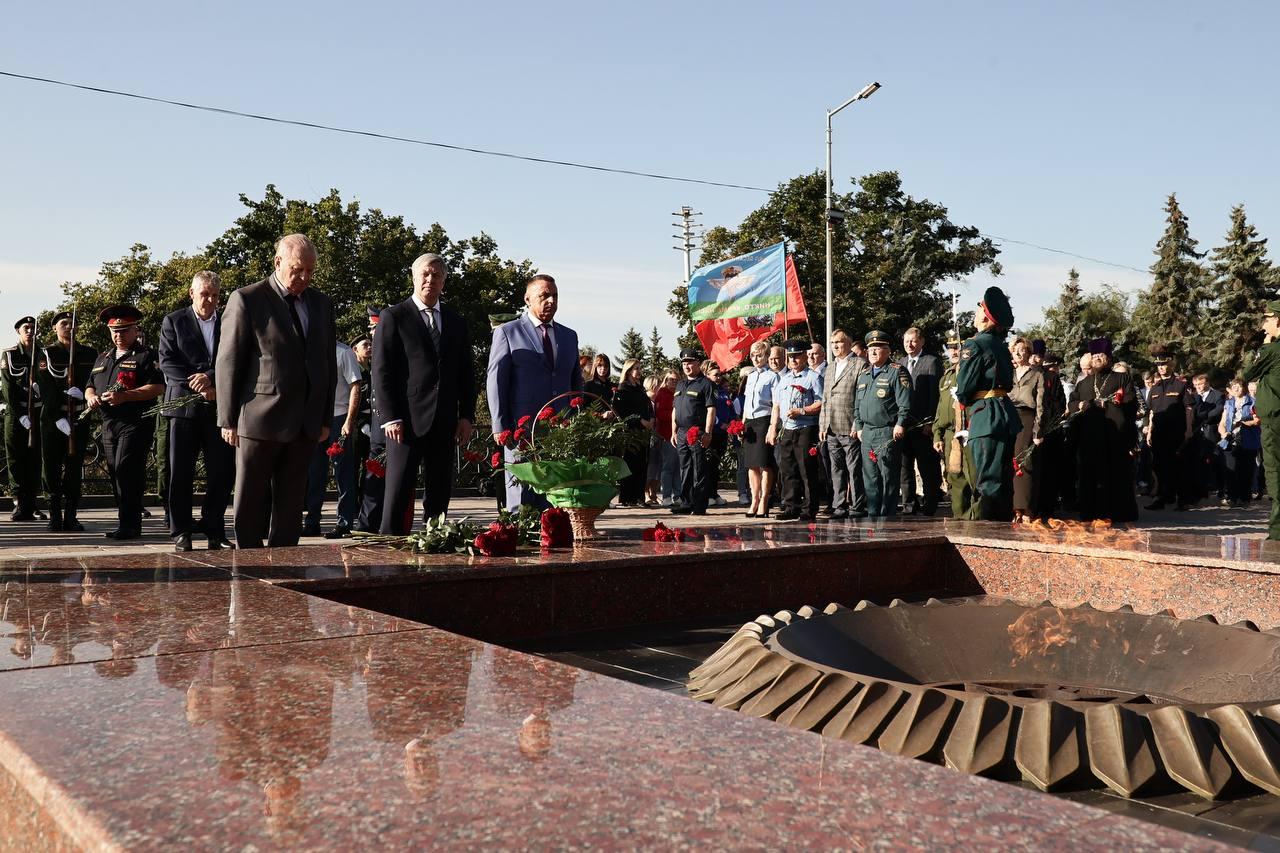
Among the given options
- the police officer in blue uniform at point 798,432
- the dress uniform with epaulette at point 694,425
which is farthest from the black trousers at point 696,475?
the police officer in blue uniform at point 798,432

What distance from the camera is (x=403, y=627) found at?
317cm

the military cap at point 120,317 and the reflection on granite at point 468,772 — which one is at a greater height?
the military cap at point 120,317

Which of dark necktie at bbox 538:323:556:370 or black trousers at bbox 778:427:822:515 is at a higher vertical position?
dark necktie at bbox 538:323:556:370

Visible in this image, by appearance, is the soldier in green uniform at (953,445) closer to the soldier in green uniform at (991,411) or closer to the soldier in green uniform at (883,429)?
the soldier in green uniform at (991,411)

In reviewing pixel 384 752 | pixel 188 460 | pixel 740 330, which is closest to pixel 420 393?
pixel 188 460

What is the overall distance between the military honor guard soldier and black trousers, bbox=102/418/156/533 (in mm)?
12343

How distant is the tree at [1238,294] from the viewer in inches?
2272

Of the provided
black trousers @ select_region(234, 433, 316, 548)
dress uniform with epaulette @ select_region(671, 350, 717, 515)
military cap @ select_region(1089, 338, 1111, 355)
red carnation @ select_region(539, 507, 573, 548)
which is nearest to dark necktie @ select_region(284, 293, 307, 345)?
black trousers @ select_region(234, 433, 316, 548)

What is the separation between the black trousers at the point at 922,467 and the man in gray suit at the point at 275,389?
7.75 metres

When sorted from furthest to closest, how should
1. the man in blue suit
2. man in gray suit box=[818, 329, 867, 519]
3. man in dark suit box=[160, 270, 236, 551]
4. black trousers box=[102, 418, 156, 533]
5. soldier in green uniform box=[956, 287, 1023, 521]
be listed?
man in gray suit box=[818, 329, 867, 519] → black trousers box=[102, 418, 156, 533] → soldier in green uniform box=[956, 287, 1023, 521] → man in dark suit box=[160, 270, 236, 551] → the man in blue suit

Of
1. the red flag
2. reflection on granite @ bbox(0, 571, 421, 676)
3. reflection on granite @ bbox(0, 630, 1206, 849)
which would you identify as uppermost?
the red flag

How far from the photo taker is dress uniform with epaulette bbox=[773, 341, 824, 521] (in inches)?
488

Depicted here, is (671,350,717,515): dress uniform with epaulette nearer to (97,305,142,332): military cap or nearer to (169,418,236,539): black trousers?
(97,305,142,332): military cap

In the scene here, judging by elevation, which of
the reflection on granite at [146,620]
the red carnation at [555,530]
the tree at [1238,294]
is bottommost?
the reflection on granite at [146,620]
